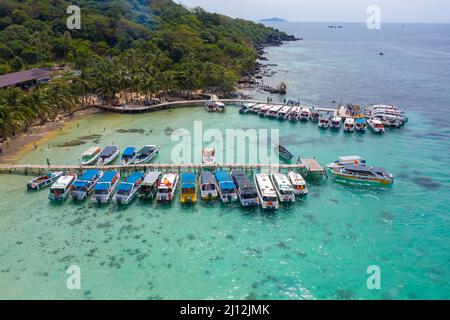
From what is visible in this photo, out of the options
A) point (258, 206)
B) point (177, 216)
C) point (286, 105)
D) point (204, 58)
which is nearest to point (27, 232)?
point (177, 216)

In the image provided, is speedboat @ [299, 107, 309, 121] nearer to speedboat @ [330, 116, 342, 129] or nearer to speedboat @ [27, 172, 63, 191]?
speedboat @ [330, 116, 342, 129]

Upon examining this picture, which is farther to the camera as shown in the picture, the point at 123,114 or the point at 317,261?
the point at 123,114

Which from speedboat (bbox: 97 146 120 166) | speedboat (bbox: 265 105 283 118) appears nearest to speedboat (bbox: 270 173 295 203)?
speedboat (bbox: 97 146 120 166)

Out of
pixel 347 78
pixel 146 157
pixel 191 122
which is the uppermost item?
pixel 347 78

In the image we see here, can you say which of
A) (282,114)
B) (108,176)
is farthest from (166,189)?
(282,114)

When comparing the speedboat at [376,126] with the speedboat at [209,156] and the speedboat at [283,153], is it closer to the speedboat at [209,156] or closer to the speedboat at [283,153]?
the speedboat at [283,153]

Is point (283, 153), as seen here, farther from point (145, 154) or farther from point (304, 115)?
point (304, 115)
